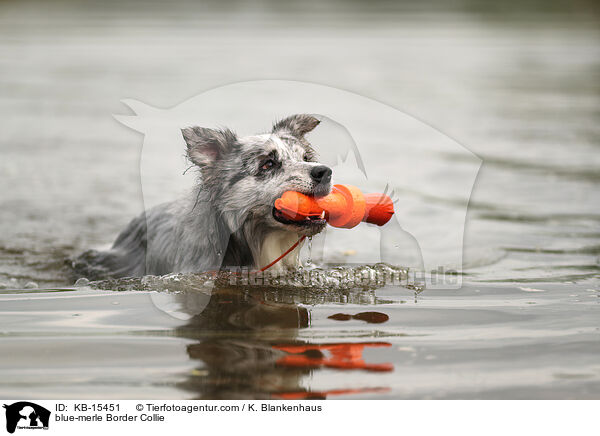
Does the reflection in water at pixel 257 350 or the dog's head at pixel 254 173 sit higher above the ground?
the dog's head at pixel 254 173

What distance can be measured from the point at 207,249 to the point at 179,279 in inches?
15.1

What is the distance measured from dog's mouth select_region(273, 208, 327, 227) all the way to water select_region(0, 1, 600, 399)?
666 mm

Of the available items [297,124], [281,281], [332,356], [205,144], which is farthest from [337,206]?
[332,356]

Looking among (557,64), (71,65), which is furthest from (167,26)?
(557,64)

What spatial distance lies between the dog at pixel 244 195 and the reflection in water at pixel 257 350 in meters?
0.38

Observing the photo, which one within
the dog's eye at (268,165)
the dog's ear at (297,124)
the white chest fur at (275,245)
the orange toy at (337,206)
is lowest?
the white chest fur at (275,245)

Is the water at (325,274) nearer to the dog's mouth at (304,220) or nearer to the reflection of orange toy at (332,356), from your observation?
the reflection of orange toy at (332,356)

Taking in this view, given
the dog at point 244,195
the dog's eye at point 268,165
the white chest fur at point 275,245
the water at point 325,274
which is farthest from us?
the white chest fur at point 275,245

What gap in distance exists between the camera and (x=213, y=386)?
4.32 metres

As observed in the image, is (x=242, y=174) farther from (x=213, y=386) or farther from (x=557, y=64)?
(x=557, y=64)

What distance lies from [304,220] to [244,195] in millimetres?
550

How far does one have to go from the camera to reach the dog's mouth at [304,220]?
5641mm
